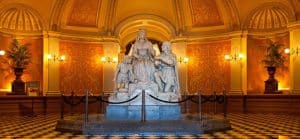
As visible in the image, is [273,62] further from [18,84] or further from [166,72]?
[18,84]

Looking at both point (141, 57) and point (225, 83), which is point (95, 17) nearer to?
point (225, 83)

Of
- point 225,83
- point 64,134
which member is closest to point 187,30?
point 225,83

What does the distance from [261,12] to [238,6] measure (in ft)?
3.37

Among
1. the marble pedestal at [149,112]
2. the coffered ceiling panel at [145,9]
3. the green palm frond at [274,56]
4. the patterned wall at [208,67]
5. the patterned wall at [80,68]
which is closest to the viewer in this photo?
the marble pedestal at [149,112]

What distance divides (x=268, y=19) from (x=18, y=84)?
36.0 feet

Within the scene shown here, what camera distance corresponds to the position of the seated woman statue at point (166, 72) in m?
12.5

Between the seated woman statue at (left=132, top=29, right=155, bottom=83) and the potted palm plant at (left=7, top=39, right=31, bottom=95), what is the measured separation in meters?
7.28

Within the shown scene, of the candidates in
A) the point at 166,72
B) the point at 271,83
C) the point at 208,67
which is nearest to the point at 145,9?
the point at 208,67

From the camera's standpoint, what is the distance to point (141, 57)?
1275cm

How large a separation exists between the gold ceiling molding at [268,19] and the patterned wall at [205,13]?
4.53 feet

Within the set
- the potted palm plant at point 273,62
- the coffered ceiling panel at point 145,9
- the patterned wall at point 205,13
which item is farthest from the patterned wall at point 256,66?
the coffered ceiling panel at point 145,9

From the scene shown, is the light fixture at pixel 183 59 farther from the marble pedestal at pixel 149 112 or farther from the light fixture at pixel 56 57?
the marble pedestal at pixel 149 112

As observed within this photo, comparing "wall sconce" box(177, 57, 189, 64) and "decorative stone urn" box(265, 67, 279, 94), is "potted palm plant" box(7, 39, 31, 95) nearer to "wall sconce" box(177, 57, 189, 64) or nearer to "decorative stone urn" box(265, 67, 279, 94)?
"wall sconce" box(177, 57, 189, 64)

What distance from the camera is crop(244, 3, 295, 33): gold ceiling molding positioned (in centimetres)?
1933
